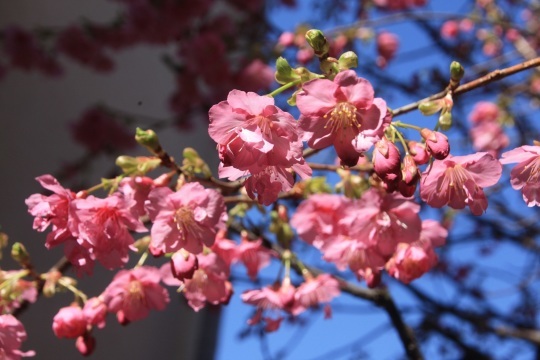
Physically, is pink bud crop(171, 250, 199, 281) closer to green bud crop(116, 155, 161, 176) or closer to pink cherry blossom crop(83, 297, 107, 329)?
green bud crop(116, 155, 161, 176)

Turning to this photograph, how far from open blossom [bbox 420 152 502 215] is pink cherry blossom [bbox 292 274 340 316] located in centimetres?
53

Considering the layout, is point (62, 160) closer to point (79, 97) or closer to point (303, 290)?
point (79, 97)

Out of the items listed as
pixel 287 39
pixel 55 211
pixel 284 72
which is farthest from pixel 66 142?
pixel 284 72

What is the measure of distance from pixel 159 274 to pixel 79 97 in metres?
3.43

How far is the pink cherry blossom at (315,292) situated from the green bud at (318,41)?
71 centimetres

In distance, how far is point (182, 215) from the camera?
113 cm

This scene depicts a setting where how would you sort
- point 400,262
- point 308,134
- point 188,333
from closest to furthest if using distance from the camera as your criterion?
point 308,134 → point 400,262 → point 188,333

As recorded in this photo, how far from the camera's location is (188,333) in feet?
14.5

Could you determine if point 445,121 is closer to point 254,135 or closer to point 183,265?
point 254,135

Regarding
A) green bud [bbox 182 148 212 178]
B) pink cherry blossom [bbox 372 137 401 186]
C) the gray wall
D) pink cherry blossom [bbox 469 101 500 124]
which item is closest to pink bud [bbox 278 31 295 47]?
the gray wall

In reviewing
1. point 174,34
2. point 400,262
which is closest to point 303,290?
point 400,262

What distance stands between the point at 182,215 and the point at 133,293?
0.33 m

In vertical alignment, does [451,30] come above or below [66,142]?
above

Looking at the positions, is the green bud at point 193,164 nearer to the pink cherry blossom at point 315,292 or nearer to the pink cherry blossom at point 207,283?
the pink cherry blossom at point 207,283
